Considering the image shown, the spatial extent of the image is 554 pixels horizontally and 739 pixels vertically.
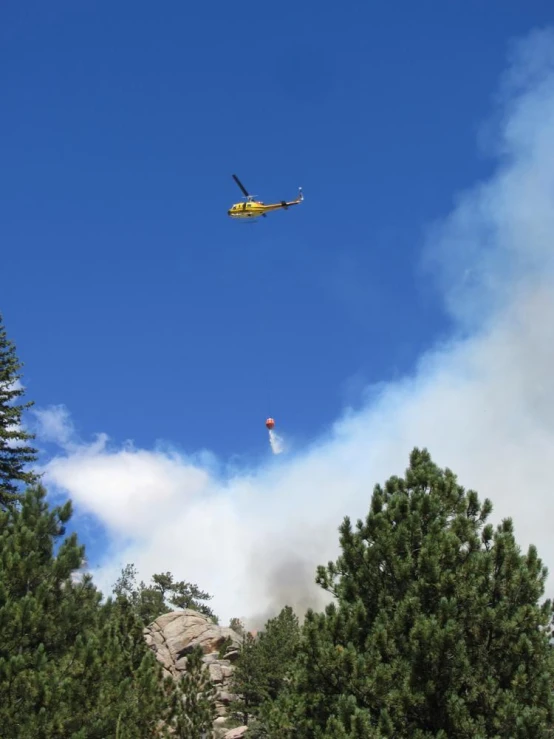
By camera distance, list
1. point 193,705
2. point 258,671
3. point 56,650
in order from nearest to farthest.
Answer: point 56,650 < point 193,705 < point 258,671

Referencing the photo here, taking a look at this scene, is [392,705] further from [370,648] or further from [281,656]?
[281,656]

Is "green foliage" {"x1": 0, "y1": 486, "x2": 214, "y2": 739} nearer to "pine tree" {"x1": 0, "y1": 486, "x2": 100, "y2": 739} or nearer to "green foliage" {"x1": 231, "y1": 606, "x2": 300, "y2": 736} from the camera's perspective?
"pine tree" {"x1": 0, "y1": 486, "x2": 100, "y2": 739}

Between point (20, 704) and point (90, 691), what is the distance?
166 centimetres

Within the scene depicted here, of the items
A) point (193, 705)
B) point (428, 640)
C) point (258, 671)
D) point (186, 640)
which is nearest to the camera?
point (428, 640)

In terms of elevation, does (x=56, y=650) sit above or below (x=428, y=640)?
above

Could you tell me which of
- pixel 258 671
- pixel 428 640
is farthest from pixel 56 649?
pixel 258 671

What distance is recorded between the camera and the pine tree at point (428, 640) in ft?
44.2

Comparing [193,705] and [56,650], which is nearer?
[56,650]

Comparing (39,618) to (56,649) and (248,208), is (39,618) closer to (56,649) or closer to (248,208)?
(56,649)

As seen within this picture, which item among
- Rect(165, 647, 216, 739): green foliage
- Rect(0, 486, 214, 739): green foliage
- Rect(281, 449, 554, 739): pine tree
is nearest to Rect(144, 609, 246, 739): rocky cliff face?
Rect(165, 647, 216, 739): green foliage

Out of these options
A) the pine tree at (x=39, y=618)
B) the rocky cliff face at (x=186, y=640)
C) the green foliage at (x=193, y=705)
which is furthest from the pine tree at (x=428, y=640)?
the rocky cliff face at (x=186, y=640)

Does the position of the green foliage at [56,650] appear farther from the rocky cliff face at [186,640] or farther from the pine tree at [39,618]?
the rocky cliff face at [186,640]

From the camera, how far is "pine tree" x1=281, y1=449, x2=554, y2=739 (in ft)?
44.2

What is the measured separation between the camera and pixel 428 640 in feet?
44.7
